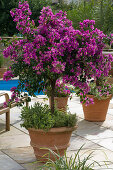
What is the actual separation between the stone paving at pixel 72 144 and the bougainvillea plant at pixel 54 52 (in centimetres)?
90

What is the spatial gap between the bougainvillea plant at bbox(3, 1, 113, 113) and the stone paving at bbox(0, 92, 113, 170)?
2.94ft

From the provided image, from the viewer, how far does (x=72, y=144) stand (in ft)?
16.1

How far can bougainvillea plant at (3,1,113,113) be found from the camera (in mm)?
3793

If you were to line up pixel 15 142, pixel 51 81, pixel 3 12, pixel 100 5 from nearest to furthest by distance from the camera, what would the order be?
1. pixel 51 81
2. pixel 15 142
3. pixel 100 5
4. pixel 3 12

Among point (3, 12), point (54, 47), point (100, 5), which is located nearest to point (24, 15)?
point (54, 47)

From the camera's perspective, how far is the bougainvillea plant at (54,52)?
379 centimetres

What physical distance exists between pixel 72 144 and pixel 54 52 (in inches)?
67.9

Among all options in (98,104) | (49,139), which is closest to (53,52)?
(49,139)

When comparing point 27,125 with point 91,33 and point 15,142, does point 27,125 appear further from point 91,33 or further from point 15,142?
point 91,33

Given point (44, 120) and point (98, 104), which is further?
point (98, 104)

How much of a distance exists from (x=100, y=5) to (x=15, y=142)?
1404 centimetres

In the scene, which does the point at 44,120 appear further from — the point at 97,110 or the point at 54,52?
the point at 97,110

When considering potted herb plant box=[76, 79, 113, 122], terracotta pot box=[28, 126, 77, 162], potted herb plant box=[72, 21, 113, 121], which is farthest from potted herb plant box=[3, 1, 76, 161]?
potted herb plant box=[76, 79, 113, 122]

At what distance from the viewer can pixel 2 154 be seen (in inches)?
174
